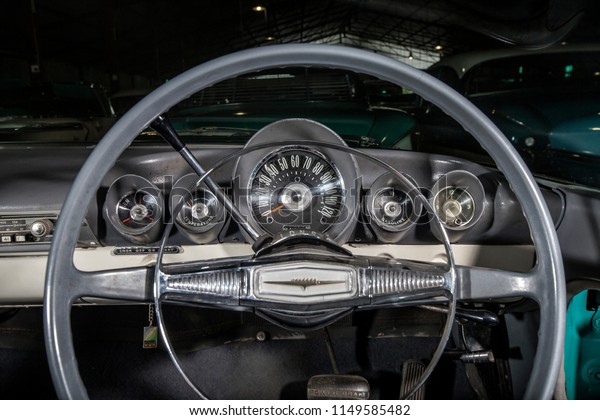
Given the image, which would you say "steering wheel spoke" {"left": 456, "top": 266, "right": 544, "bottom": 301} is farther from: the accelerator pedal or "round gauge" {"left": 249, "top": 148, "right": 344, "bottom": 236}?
the accelerator pedal

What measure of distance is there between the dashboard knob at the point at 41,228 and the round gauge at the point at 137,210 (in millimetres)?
228

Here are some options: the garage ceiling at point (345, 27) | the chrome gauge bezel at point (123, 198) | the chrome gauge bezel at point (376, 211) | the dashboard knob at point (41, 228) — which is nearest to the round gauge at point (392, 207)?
the chrome gauge bezel at point (376, 211)

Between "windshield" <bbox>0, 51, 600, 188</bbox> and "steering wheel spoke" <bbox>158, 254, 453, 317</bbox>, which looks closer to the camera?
"steering wheel spoke" <bbox>158, 254, 453, 317</bbox>

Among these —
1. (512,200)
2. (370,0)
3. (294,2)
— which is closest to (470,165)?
(512,200)

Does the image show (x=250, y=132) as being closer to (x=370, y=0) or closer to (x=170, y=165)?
(x=170, y=165)

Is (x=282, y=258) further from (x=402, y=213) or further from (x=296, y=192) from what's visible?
(x=402, y=213)

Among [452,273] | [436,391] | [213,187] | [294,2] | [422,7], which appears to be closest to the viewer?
[452,273]

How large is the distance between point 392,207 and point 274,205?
34 centimetres

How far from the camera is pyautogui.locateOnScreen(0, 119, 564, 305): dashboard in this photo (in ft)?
4.66

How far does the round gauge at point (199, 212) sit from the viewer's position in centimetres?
147

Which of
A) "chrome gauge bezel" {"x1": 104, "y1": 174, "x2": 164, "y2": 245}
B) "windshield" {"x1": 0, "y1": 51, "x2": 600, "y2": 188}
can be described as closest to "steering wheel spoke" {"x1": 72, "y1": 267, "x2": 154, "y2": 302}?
"chrome gauge bezel" {"x1": 104, "y1": 174, "x2": 164, "y2": 245}

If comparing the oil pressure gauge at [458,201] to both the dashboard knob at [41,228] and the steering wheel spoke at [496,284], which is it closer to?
the steering wheel spoke at [496,284]

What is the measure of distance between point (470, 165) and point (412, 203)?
205 mm

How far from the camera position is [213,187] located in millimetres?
1214
